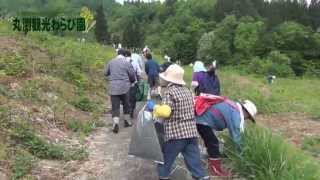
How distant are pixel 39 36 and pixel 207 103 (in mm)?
12465

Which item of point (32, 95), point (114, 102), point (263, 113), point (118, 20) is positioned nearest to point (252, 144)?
point (114, 102)

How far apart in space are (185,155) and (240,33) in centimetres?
8459

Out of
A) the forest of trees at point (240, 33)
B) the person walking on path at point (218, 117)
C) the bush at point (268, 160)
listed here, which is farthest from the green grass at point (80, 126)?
the forest of trees at point (240, 33)

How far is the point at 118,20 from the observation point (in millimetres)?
119375

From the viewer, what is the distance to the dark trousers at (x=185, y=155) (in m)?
6.37

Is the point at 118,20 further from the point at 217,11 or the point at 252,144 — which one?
the point at 252,144

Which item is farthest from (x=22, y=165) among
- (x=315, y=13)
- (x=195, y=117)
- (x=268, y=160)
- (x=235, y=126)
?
(x=315, y=13)

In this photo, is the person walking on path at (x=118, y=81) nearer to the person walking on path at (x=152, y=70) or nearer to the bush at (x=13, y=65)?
the bush at (x=13, y=65)

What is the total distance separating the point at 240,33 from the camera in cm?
8944

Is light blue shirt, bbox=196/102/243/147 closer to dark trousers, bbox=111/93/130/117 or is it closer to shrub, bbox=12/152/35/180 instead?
shrub, bbox=12/152/35/180

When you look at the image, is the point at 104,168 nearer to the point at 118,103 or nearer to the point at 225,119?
the point at 225,119

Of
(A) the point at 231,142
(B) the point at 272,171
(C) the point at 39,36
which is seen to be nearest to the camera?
(B) the point at 272,171

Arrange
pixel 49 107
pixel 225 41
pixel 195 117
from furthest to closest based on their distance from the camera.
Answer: pixel 225 41 < pixel 49 107 < pixel 195 117

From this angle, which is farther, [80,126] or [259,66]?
[259,66]
